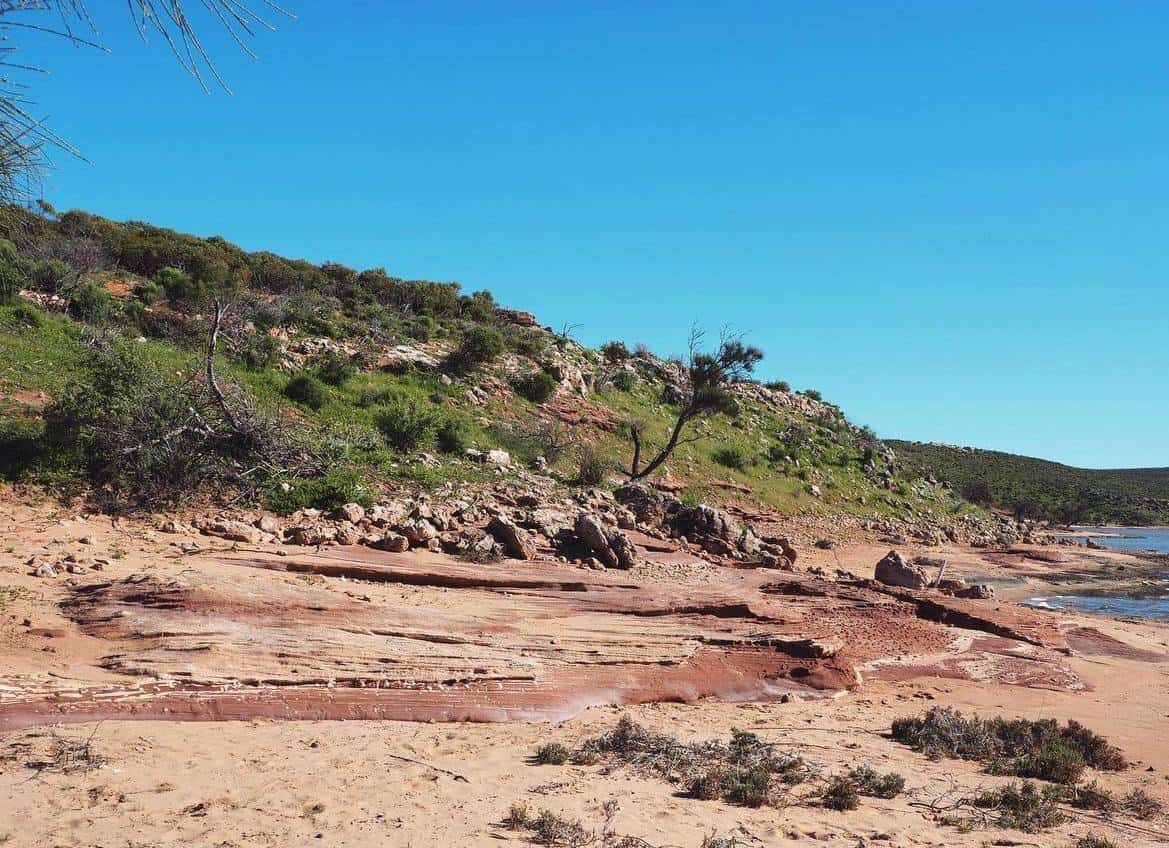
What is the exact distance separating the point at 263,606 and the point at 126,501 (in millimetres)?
3583

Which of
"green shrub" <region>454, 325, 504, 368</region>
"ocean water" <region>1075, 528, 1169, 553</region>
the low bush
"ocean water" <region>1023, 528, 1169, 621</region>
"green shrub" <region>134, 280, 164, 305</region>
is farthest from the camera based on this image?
"ocean water" <region>1075, 528, 1169, 553</region>

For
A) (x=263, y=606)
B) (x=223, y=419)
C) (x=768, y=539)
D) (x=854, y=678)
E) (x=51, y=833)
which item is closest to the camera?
(x=51, y=833)

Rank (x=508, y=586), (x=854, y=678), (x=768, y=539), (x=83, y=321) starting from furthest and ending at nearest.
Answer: (x=83, y=321) → (x=768, y=539) → (x=508, y=586) → (x=854, y=678)

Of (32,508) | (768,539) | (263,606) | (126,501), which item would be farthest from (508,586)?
(768,539)

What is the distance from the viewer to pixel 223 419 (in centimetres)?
1209

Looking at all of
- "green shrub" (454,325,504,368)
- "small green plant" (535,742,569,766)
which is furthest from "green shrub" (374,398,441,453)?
"small green plant" (535,742,569,766)

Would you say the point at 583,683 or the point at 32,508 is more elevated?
the point at 32,508

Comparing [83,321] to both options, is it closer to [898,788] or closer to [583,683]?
[583,683]

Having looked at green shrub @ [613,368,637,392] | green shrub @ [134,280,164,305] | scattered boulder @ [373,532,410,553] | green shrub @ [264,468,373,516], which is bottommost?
scattered boulder @ [373,532,410,553]

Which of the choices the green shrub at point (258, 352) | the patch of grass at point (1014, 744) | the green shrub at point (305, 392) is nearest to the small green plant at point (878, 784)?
the patch of grass at point (1014, 744)

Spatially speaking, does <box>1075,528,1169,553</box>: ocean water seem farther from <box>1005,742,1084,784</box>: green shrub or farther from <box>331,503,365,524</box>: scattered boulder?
<box>331,503,365,524</box>: scattered boulder

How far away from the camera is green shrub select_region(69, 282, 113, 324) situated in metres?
19.0

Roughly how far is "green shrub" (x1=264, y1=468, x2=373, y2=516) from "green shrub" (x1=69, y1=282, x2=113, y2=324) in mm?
10627

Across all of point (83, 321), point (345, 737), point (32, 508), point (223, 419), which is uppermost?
point (83, 321)
